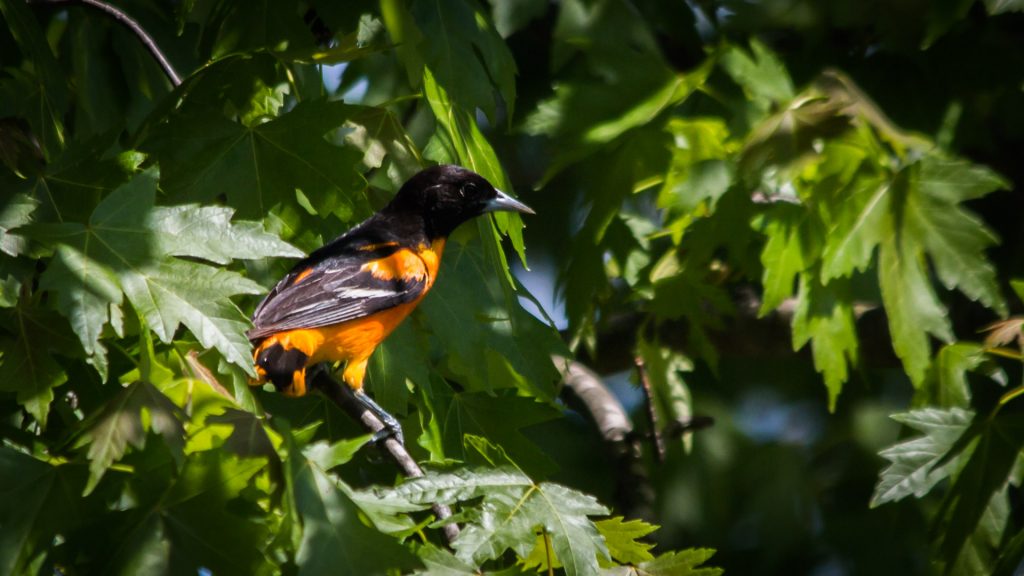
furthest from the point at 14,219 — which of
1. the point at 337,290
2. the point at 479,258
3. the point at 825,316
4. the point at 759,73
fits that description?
the point at 825,316

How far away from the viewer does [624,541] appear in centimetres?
271

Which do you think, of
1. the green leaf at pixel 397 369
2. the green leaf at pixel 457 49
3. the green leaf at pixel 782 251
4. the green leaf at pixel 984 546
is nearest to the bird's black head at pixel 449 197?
the green leaf at pixel 457 49

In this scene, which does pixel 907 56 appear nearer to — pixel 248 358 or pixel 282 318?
pixel 282 318

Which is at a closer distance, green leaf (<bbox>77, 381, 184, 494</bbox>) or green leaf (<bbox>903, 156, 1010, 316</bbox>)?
green leaf (<bbox>77, 381, 184, 494</bbox>)

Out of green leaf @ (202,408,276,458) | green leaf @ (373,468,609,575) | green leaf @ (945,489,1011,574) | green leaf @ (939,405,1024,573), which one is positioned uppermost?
green leaf @ (202,408,276,458)

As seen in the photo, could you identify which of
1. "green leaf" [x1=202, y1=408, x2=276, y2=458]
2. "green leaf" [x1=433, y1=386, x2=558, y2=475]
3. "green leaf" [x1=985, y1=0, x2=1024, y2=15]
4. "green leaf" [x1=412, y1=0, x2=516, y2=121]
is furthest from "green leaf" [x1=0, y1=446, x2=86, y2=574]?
"green leaf" [x1=985, y1=0, x2=1024, y2=15]

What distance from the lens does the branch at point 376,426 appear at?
272 centimetres

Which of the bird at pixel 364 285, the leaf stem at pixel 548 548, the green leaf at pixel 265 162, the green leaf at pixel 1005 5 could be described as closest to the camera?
the leaf stem at pixel 548 548

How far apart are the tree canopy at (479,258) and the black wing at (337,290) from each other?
0.25 feet

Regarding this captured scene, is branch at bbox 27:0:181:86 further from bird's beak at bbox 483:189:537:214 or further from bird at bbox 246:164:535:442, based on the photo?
bird's beak at bbox 483:189:537:214

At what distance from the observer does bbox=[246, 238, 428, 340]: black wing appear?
3227 mm

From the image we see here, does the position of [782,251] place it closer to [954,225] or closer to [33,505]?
[954,225]

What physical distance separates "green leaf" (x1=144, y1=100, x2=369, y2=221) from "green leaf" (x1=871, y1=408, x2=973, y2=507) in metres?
1.69

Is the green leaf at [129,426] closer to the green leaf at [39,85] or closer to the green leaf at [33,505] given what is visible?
the green leaf at [33,505]
